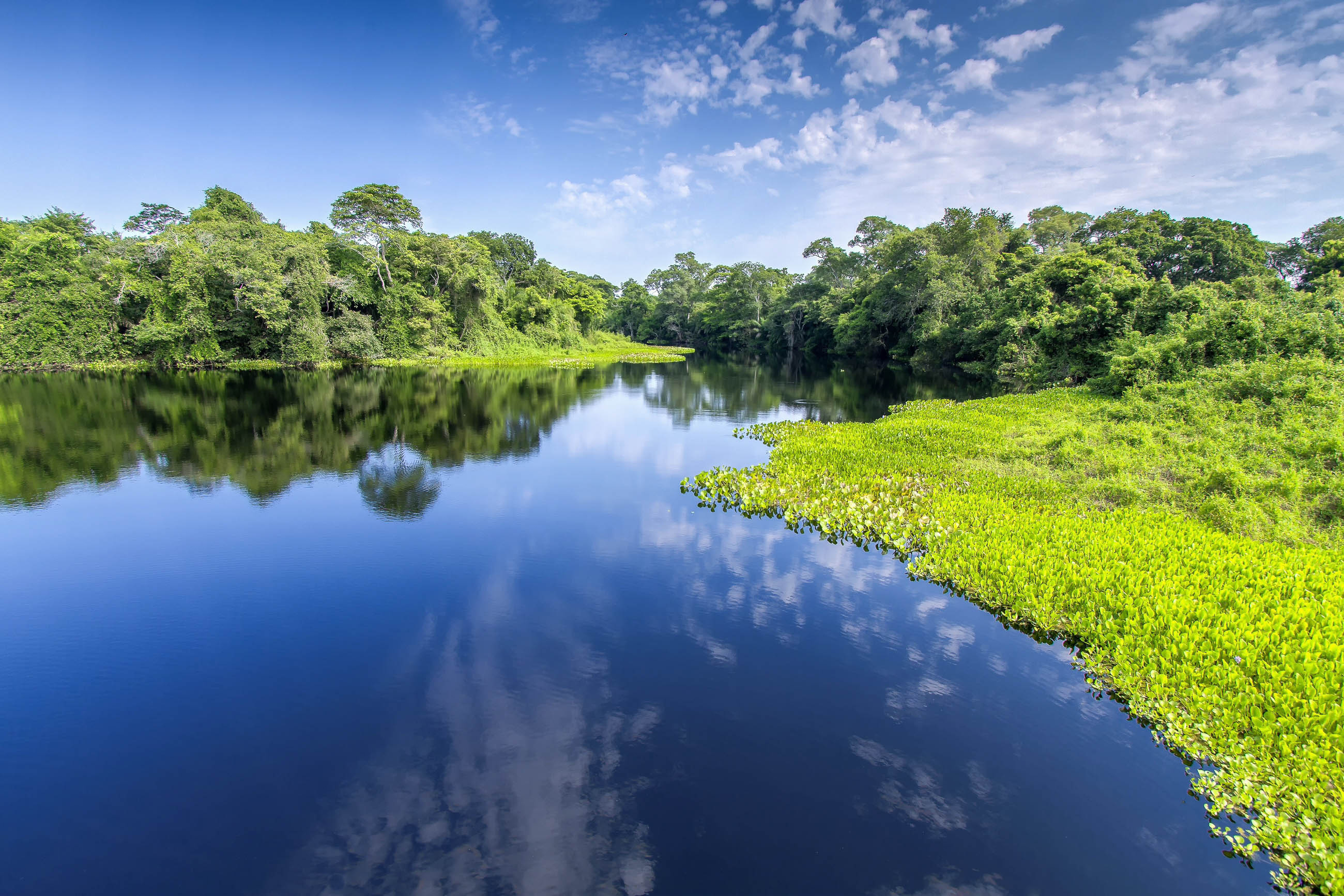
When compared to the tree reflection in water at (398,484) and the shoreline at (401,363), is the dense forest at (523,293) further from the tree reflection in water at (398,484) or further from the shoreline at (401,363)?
the tree reflection in water at (398,484)

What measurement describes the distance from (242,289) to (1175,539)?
178ft

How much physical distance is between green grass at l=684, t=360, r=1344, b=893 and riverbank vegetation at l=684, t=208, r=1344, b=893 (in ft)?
0.11

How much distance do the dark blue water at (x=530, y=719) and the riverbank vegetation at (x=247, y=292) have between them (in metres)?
36.4

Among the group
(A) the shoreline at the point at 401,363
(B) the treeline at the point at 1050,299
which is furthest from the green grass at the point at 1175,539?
(A) the shoreline at the point at 401,363

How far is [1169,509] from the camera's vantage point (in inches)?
430

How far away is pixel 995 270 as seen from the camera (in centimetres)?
5022

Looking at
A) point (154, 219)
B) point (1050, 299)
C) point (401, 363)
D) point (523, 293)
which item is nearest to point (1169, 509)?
point (1050, 299)

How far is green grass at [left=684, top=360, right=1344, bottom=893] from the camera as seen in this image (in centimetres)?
530

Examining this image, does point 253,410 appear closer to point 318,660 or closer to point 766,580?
point 318,660

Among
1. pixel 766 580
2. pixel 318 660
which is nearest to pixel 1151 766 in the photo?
pixel 766 580

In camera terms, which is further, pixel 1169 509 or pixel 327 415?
pixel 327 415

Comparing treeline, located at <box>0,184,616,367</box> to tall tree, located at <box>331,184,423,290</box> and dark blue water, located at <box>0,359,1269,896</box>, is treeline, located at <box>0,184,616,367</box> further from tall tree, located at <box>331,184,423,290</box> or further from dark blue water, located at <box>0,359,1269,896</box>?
dark blue water, located at <box>0,359,1269,896</box>

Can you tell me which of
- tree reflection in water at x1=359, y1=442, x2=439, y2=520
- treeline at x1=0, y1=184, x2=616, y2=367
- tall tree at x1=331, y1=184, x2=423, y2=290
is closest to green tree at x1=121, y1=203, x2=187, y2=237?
treeline at x1=0, y1=184, x2=616, y2=367

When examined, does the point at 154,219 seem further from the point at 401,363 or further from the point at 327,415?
the point at 327,415
